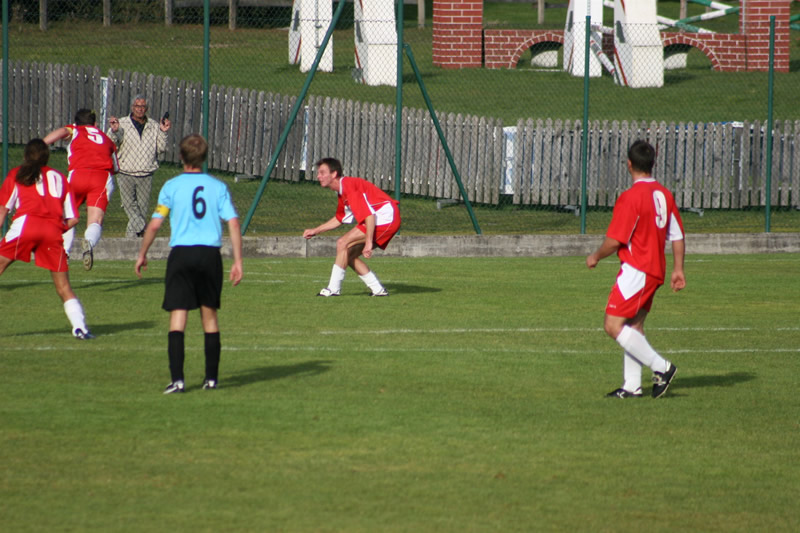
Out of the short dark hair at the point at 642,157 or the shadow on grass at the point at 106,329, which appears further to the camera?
the shadow on grass at the point at 106,329

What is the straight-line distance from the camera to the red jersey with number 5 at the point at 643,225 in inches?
298

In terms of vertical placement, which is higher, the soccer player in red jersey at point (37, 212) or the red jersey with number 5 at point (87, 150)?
the red jersey with number 5 at point (87, 150)

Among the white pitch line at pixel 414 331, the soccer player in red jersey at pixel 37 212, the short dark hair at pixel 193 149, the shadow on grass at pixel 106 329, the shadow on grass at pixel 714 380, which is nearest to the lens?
the short dark hair at pixel 193 149

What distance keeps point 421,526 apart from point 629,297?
275cm

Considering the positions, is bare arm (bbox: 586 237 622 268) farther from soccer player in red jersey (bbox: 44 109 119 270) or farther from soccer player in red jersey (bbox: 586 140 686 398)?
soccer player in red jersey (bbox: 44 109 119 270)

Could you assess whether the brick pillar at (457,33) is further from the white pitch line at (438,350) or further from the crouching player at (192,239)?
the crouching player at (192,239)

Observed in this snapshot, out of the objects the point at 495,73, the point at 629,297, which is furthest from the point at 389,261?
the point at 495,73

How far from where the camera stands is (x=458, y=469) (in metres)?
6.33

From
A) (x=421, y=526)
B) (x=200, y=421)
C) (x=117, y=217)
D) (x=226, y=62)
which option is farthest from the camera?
(x=226, y=62)

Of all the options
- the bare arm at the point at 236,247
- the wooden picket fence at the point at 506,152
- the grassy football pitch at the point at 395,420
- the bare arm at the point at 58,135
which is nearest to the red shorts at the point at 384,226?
the grassy football pitch at the point at 395,420

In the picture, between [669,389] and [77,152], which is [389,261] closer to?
[77,152]

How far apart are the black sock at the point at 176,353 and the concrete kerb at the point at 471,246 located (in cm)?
732

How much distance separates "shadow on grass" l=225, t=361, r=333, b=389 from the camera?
325 inches

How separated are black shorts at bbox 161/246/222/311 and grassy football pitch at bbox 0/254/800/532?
650mm
